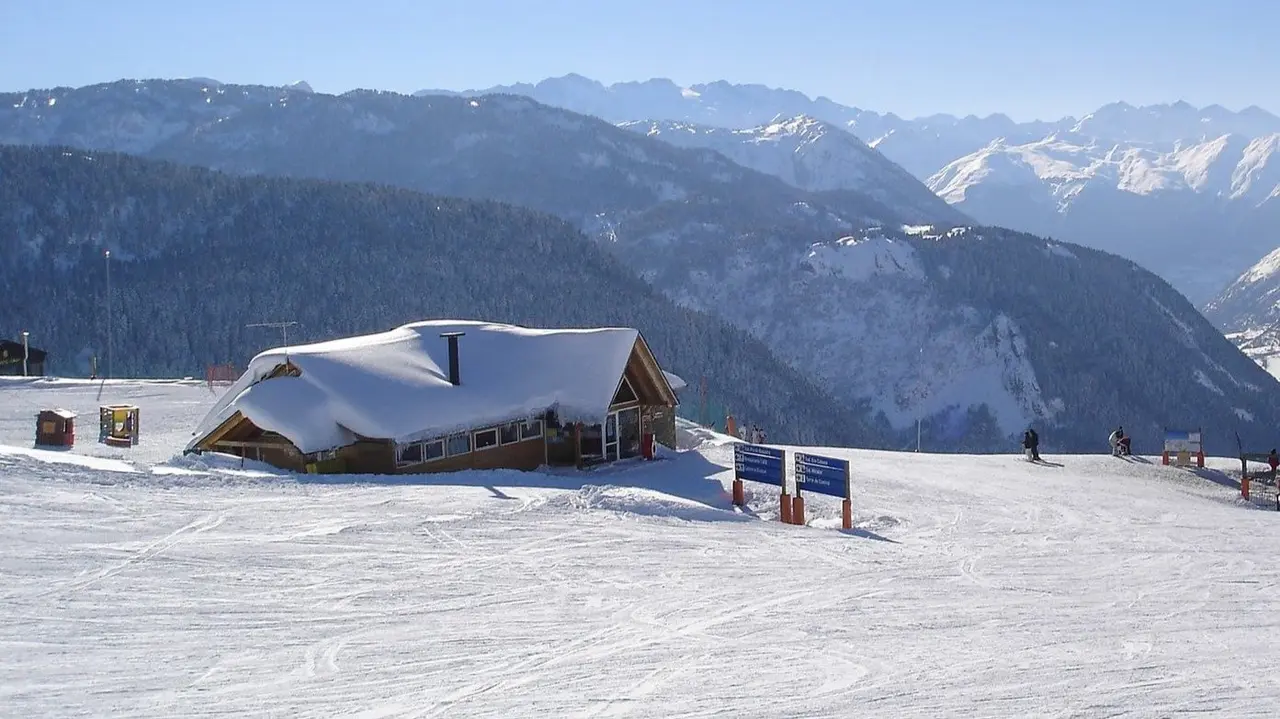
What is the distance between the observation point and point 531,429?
2953 centimetres

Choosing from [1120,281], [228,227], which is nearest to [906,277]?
[1120,281]

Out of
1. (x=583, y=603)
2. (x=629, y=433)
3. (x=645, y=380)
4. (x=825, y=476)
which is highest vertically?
(x=645, y=380)

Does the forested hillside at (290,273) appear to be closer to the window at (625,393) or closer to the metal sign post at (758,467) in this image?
the window at (625,393)

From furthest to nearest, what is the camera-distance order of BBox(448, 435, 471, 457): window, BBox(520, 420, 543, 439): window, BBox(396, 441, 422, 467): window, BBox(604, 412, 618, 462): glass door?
BBox(604, 412, 618, 462): glass door < BBox(520, 420, 543, 439): window < BBox(448, 435, 471, 457): window < BBox(396, 441, 422, 467): window

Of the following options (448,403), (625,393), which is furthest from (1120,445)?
(448,403)

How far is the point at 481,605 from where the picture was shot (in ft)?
44.2

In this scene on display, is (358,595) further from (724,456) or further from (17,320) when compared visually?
(17,320)

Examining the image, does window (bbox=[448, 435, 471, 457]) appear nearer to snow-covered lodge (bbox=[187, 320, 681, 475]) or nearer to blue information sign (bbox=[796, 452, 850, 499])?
snow-covered lodge (bbox=[187, 320, 681, 475])

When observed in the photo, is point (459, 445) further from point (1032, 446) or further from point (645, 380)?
point (1032, 446)

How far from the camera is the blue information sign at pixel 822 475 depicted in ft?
71.9

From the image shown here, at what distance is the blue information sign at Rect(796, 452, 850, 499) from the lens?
21922 mm

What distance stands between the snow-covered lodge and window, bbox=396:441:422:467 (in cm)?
3

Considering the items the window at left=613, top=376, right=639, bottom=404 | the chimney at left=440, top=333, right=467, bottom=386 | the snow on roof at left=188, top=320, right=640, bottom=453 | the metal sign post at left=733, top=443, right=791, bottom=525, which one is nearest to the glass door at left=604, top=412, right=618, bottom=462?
the window at left=613, top=376, right=639, bottom=404

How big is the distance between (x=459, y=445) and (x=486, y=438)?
2.84ft
